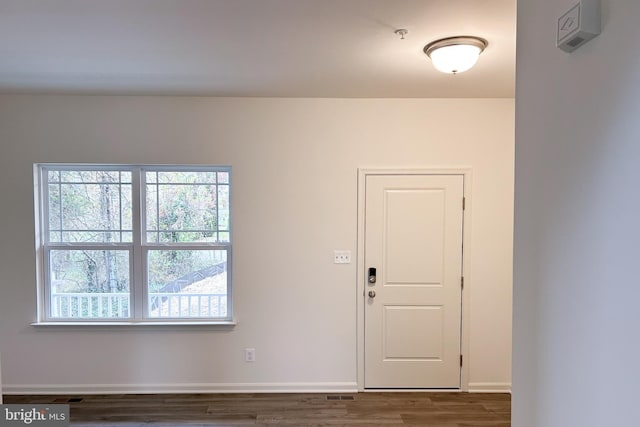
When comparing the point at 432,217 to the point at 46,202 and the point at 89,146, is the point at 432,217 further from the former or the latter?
the point at 46,202

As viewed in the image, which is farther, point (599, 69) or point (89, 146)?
point (89, 146)

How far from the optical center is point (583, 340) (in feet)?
3.25

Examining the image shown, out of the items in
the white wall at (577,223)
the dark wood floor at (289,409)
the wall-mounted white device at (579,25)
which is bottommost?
the dark wood floor at (289,409)

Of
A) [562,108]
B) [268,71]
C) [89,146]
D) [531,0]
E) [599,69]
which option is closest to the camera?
[599,69]

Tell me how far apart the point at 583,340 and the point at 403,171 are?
7.70 ft

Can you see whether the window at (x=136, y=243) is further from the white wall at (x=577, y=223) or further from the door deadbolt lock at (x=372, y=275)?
the white wall at (x=577, y=223)

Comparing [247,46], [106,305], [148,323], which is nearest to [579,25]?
[247,46]

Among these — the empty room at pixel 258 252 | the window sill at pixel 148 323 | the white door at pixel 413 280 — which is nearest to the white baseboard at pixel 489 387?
the empty room at pixel 258 252

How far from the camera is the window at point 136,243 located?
3.27 metres

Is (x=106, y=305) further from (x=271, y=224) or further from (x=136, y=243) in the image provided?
(x=271, y=224)

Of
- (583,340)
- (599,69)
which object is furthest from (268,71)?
(583,340)

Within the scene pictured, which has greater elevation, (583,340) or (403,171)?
(403,171)

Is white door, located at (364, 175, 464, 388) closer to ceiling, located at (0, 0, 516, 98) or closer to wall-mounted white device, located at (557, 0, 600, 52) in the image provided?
ceiling, located at (0, 0, 516, 98)

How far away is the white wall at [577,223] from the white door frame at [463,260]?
1.92 metres
